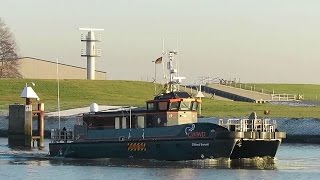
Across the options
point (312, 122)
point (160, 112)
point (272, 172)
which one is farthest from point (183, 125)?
point (312, 122)

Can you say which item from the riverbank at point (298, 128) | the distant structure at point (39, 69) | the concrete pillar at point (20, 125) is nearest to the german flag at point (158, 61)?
the concrete pillar at point (20, 125)

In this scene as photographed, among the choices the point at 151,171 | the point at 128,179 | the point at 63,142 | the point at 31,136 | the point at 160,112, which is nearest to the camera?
the point at 128,179

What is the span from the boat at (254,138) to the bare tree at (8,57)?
3090 inches

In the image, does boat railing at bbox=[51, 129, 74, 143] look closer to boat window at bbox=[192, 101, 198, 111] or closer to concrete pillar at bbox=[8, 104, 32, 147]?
boat window at bbox=[192, 101, 198, 111]

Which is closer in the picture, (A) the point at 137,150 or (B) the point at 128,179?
(B) the point at 128,179

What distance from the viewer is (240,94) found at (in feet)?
415

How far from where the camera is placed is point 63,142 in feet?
197

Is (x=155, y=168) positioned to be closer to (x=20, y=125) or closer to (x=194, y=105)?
(x=194, y=105)

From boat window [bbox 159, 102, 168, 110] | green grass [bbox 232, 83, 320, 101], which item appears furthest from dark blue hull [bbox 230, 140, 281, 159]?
green grass [bbox 232, 83, 320, 101]

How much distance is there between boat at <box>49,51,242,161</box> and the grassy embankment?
35258mm

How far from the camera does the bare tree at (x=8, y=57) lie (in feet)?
435

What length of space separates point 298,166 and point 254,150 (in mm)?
2853

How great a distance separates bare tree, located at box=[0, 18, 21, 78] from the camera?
5221 inches

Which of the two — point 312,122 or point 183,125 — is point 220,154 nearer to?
point 183,125
